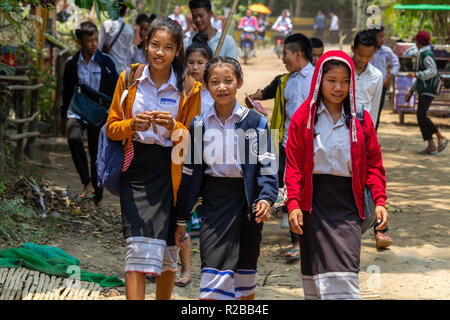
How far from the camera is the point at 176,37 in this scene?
4477 millimetres

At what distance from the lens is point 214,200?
4285 mm

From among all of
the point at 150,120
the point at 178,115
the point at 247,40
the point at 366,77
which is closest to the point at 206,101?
the point at 178,115

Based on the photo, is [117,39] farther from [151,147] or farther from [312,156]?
[312,156]

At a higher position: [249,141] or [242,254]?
[249,141]

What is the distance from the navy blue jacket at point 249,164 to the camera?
14.0 ft

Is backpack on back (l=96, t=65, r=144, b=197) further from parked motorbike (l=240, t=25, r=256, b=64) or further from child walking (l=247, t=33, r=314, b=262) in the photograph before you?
parked motorbike (l=240, t=25, r=256, b=64)

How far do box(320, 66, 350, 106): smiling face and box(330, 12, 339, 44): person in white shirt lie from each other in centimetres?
3712

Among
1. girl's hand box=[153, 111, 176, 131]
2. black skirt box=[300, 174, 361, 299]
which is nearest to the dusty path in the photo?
black skirt box=[300, 174, 361, 299]

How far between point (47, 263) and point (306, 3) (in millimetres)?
46036

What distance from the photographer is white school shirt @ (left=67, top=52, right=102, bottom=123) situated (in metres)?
7.66

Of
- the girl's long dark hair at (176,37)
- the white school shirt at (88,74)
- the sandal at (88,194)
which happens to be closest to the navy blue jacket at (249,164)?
the girl's long dark hair at (176,37)

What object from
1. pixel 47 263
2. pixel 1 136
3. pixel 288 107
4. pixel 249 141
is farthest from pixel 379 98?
pixel 1 136
